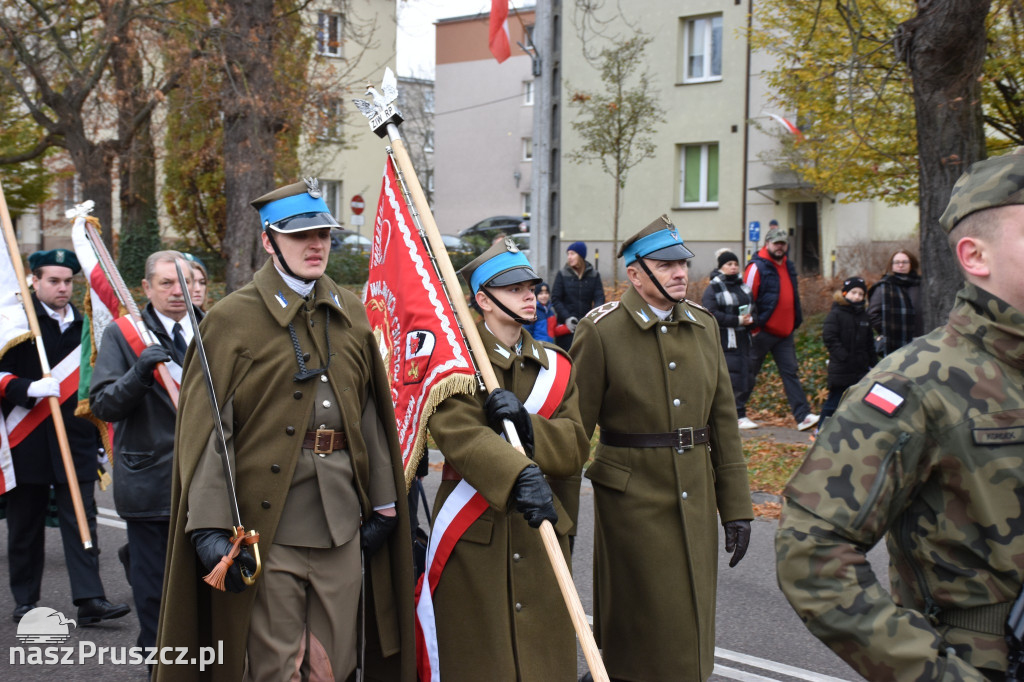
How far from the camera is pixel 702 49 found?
27156 mm

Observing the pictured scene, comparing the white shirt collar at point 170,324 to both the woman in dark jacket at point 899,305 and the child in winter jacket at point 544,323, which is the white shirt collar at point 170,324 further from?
the woman in dark jacket at point 899,305

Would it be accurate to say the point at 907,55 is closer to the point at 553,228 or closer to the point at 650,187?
the point at 553,228

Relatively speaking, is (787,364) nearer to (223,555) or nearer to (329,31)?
(223,555)

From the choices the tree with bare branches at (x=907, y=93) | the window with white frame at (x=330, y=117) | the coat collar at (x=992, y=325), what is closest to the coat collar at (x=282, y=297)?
the coat collar at (x=992, y=325)

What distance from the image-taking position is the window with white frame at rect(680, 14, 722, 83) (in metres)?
26.9

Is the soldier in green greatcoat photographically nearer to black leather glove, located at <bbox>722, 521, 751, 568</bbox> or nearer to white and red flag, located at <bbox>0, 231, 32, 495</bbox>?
black leather glove, located at <bbox>722, 521, 751, 568</bbox>

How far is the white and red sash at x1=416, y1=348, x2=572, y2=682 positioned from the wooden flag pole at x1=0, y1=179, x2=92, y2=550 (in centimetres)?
248

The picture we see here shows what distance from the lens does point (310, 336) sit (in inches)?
141

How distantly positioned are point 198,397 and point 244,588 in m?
0.66

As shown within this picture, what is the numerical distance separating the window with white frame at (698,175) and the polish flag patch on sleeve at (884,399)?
1033 inches

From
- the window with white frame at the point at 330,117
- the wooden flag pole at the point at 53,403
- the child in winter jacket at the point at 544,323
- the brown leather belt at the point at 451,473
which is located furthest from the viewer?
the window with white frame at the point at 330,117

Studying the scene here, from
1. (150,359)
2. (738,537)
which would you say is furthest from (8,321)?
(738,537)

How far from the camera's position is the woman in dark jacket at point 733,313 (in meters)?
10.5

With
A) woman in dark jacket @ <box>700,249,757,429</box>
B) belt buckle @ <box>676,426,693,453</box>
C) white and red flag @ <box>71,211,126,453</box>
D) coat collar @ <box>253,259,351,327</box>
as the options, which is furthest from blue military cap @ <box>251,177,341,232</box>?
woman in dark jacket @ <box>700,249,757,429</box>
